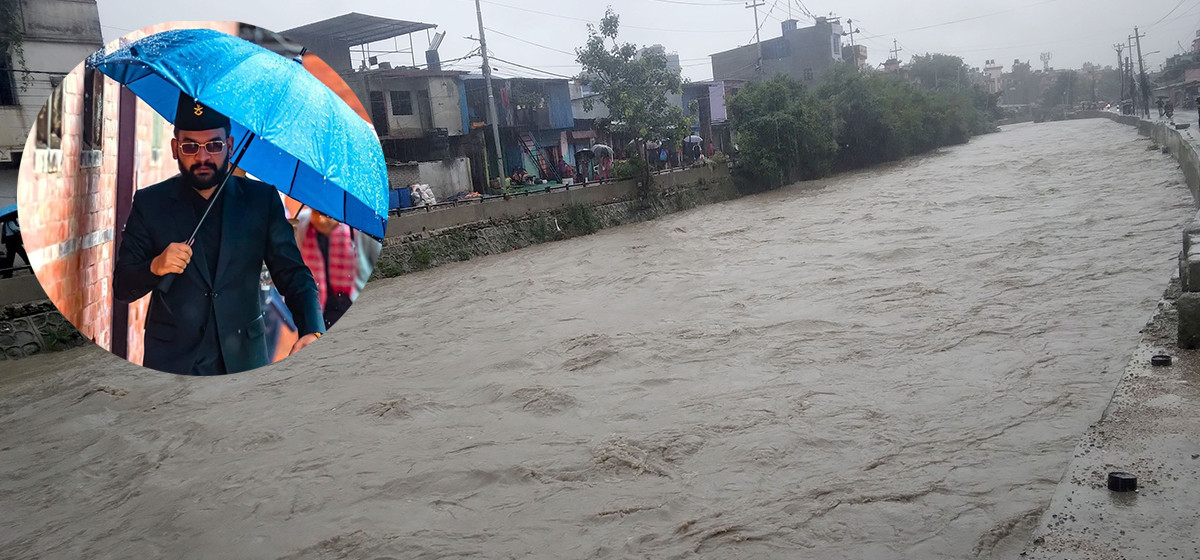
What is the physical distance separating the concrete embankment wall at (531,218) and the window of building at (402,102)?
1992 millimetres

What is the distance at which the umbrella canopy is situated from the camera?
1688 mm

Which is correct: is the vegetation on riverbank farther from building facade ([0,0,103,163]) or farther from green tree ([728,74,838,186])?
building facade ([0,0,103,163])

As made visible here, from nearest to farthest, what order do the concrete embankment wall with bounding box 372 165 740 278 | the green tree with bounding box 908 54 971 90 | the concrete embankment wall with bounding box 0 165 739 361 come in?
the concrete embankment wall with bounding box 0 165 739 361, the concrete embankment wall with bounding box 372 165 740 278, the green tree with bounding box 908 54 971 90

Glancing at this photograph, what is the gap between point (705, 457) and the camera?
523 centimetres

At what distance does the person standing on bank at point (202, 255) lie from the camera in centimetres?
168

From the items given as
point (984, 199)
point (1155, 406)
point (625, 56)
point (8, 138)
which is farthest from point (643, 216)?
point (8, 138)

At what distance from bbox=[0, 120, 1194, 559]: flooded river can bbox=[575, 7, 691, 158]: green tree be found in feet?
31.5

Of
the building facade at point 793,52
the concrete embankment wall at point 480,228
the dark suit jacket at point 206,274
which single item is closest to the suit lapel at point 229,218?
the dark suit jacket at point 206,274

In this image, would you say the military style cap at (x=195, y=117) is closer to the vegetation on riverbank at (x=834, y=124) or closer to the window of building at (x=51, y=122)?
the window of building at (x=51, y=122)

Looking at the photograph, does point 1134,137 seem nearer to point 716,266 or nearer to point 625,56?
point 625,56

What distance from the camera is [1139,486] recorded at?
9.80ft

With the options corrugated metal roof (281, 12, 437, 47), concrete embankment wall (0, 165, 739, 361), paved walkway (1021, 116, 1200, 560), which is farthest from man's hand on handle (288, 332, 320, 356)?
concrete embankment wall (0, 165, 739, 361)

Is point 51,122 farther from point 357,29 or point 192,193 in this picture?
point 357,29

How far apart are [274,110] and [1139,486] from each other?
288 centimetres
